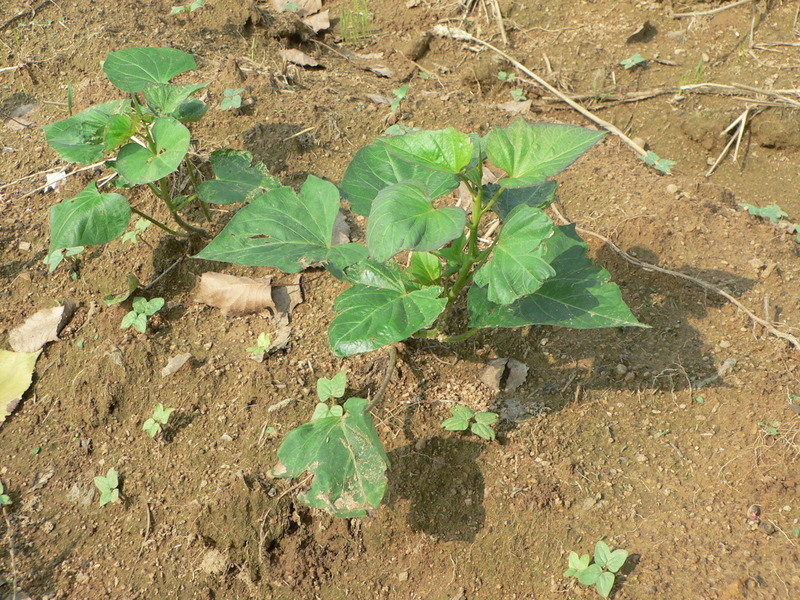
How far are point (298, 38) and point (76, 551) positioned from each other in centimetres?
315

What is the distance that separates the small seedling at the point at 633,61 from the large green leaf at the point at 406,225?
296cm

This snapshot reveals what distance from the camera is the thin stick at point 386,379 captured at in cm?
206

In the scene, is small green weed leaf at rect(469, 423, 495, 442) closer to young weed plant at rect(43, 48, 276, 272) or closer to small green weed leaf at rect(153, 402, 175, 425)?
small green weed leaf at rect(153, 402, 175, 425)

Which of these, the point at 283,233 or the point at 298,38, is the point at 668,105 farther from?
the point at 283,233

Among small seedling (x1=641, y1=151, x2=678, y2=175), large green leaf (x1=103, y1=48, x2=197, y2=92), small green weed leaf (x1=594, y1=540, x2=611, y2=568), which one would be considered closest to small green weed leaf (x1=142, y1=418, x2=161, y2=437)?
large green leaf (x1=103, y1=48, x2=197, y2=92)

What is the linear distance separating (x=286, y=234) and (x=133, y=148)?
0.71 m

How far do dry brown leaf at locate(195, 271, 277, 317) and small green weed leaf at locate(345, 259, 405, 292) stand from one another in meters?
0.62

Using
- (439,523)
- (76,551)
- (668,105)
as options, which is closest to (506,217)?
(439,523)

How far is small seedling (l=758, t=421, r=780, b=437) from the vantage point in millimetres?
2046

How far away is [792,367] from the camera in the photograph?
2232 mm

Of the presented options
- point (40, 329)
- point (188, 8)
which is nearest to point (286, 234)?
point (40, 329)

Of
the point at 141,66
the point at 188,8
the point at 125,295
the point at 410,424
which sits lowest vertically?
the point at 410,424

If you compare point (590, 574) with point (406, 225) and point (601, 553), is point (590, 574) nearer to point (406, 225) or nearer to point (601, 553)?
point (601, 553)

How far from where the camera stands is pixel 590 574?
181 centimetres
